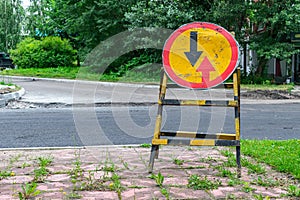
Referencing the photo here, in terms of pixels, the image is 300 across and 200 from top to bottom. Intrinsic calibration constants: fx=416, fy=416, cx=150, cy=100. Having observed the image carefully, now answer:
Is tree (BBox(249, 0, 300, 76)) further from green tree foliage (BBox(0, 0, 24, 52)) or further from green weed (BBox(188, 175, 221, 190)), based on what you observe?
green tree foliage (BBox(0, 0, 24, 52))

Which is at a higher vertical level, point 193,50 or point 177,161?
point 193,50

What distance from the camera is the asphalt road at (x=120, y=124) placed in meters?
7.08

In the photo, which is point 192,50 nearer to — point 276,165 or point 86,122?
point 276,165

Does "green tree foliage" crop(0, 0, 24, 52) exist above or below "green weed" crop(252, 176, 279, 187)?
above

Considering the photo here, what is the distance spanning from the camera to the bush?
101 ft

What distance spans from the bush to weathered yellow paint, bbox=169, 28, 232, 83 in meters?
27.4

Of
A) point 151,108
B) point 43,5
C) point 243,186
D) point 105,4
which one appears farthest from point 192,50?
point 43,5

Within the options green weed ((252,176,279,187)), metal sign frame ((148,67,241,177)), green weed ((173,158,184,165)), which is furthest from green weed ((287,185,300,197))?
green weed ((173,158,184,165))

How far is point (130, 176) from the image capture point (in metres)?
4.39

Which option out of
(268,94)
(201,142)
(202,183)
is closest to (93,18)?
(268,94)

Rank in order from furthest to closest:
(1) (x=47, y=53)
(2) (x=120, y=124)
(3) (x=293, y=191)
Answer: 1. (1) (x=47, y=53)
2. (2) (x=120, y=124)
3. (3) (x=293, y=191)

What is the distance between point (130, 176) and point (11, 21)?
138 ft

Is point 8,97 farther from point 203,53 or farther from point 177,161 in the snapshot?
point 203,53

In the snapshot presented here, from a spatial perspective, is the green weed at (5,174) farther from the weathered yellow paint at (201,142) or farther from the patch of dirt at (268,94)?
the patch of dirt at (268,94)
